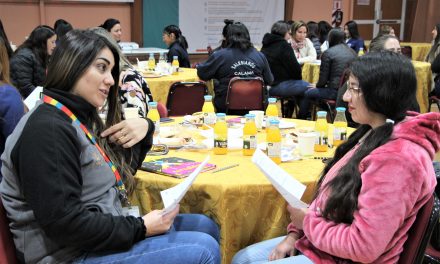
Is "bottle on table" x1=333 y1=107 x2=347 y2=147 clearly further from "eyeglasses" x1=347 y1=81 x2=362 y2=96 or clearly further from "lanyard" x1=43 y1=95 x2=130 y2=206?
"lanyard" x1=43 y1=95 x2=130 y2=206

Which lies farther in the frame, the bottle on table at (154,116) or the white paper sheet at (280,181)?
the bottle on table at (154,116)

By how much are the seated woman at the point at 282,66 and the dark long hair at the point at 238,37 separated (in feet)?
3.34

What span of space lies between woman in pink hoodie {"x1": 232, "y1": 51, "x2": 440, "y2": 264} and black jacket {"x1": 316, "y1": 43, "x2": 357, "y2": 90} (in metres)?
3.96

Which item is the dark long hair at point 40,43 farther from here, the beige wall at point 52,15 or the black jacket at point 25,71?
the beige wall at point 52,15

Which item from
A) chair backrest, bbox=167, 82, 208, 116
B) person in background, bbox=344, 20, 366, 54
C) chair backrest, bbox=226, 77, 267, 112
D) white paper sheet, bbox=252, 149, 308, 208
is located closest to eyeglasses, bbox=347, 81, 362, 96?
white paper sheet, bbox=252, 149, 308, 208

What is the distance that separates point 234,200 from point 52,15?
24.2ft

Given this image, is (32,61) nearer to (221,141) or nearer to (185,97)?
(185,97)

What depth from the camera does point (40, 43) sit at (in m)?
5.12

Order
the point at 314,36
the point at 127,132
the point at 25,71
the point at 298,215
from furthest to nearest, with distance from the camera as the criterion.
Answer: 1. the point at 314,36
2. the point at 25,71
3. the point at 127,132
4. the point at 298,215

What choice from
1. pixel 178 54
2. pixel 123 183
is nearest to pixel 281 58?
pixel 178 54

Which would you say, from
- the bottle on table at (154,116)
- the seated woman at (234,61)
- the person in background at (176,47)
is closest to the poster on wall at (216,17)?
the person in background at (176,47)

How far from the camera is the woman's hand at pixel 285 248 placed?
1.87m

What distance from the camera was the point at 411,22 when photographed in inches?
485

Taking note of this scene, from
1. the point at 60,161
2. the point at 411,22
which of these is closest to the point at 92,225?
the point at 60,161
